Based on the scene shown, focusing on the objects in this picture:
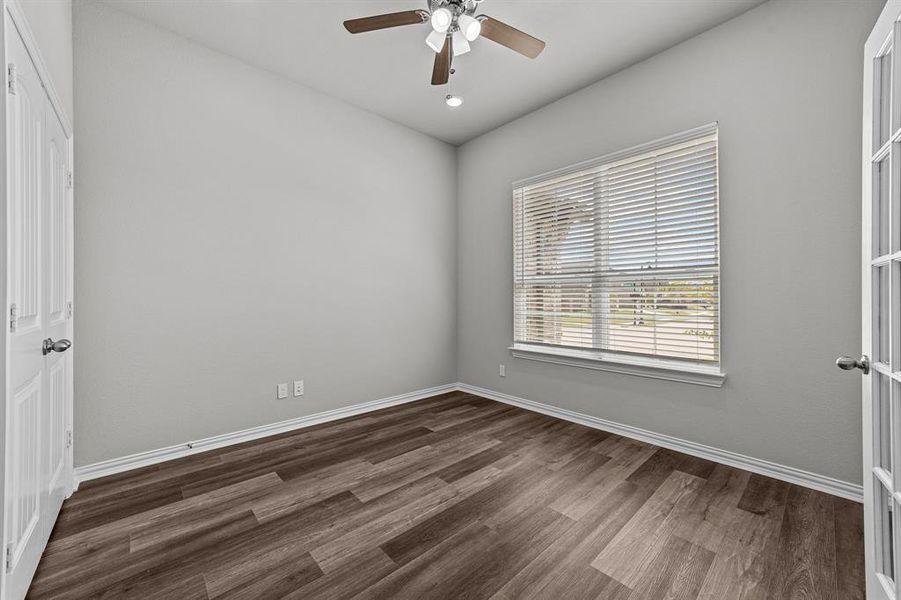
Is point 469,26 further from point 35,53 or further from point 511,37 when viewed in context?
point 35,53

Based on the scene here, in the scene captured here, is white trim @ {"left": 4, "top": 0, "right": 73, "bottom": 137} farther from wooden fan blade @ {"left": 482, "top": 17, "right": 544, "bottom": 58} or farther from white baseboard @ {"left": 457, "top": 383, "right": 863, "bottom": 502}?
white baseboard @ {"left": 457, "top": 383, "right": 863, "bottom": 502}

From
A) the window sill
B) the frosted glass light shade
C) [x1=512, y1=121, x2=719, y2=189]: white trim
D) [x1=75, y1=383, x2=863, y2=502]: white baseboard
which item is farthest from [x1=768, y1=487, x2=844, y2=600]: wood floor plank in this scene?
the frosted glass light shade

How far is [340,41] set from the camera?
8.95 ft

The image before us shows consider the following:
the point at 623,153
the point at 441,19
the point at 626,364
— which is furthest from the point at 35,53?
the point at 626,364

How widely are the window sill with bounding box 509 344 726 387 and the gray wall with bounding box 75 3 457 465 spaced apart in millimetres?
1358

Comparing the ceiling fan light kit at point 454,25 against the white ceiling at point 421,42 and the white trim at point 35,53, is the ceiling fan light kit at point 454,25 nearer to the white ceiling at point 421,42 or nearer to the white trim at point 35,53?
the white ceiling at point 421,42

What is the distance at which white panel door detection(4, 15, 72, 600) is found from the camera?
122cm

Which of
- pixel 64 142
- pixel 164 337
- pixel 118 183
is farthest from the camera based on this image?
pixel 164 337

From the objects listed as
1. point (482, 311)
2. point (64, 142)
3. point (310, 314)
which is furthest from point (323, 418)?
point (64, 142)

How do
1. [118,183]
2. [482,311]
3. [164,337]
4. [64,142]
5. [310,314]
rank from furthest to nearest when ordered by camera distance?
[482,311]
[310,314]
[164,337]
[118,183]
[64,142]

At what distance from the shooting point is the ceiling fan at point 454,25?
6.56ft

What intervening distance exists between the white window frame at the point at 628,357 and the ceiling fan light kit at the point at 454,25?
1257 mm

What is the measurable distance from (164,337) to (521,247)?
3154 mm

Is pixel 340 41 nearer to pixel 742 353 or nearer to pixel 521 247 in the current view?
pixel 521 247
